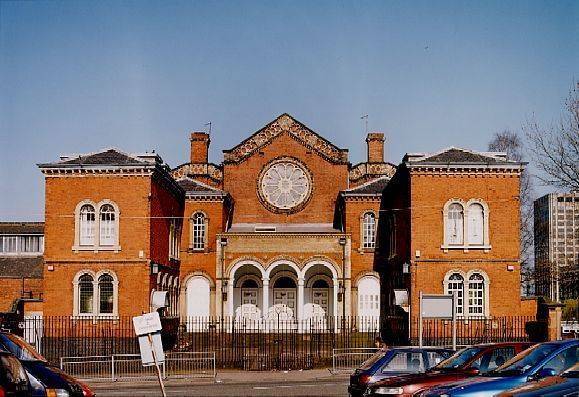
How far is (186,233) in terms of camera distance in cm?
5609

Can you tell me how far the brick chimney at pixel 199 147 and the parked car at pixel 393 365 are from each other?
141 ft

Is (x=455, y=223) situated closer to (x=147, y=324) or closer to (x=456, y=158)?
(x=456, y=158)

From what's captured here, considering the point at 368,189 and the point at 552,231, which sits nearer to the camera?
the point at 368,189

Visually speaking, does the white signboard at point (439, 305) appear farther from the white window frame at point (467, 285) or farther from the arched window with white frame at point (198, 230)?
the arched window with white frame at point (198, 230)

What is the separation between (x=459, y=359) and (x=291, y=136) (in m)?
41.9

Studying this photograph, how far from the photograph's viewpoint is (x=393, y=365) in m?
21.1

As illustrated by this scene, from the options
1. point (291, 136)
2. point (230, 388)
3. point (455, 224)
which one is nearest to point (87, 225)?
point (230, 388)

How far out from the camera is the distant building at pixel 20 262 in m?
56.6

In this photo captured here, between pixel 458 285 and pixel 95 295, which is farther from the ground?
pixel 458 285

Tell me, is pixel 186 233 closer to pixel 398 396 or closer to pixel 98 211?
pixel 98 211

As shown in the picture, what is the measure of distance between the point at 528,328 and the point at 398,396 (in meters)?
24.2

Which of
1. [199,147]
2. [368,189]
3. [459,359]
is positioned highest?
[199,147]

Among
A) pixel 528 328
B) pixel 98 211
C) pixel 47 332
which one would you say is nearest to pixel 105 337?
pixel 47 332

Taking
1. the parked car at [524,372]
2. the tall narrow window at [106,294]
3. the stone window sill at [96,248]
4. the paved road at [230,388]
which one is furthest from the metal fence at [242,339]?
the parked car at [524,372]
